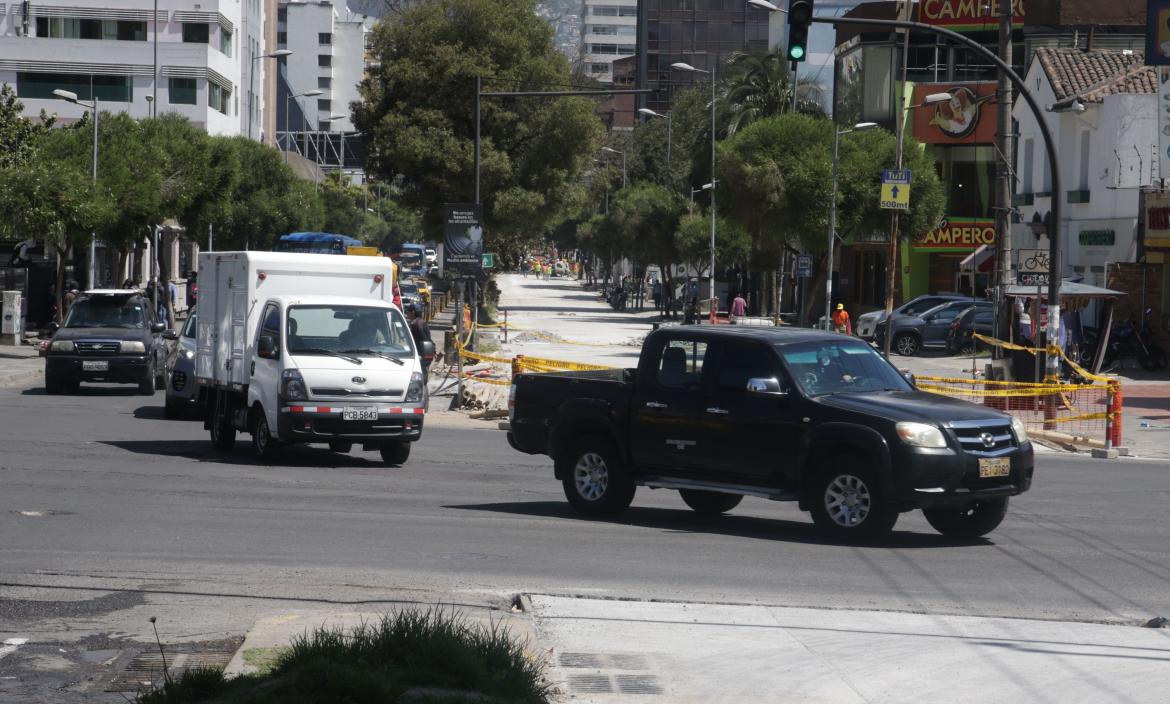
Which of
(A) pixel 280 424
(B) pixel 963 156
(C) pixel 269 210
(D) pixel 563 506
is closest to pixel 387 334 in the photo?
(A) pixel 280 424

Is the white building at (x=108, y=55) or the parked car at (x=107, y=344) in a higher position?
the white building at (x=108, y=55)

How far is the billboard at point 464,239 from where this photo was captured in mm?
30625

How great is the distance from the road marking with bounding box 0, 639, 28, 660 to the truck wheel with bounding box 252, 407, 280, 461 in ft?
32.5

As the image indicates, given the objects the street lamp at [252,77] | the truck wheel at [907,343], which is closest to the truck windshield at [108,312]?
the truck wheel at [907,343]

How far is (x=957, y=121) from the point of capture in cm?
6488

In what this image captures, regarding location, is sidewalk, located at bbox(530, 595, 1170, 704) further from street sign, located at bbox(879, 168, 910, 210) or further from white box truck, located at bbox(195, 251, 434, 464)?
street sign, located at bbox(879, 168, 910, 210)

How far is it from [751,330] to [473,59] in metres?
47.1

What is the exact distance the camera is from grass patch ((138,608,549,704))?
622 centimetres

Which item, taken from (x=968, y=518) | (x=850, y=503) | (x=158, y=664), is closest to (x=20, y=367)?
(x=850, y=503)

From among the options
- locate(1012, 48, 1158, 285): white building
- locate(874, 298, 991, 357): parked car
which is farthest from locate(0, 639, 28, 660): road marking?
locate(874, 298, 991, 357): parked car

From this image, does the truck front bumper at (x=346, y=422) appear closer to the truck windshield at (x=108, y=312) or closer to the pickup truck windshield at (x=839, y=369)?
the pickup truck windshield at (x=839, y=369)

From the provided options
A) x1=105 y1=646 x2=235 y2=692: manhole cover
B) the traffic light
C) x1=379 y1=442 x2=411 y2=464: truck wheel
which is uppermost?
the traffic light

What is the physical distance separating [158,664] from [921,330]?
41585 mm

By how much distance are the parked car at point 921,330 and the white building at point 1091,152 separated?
12.4 ft
